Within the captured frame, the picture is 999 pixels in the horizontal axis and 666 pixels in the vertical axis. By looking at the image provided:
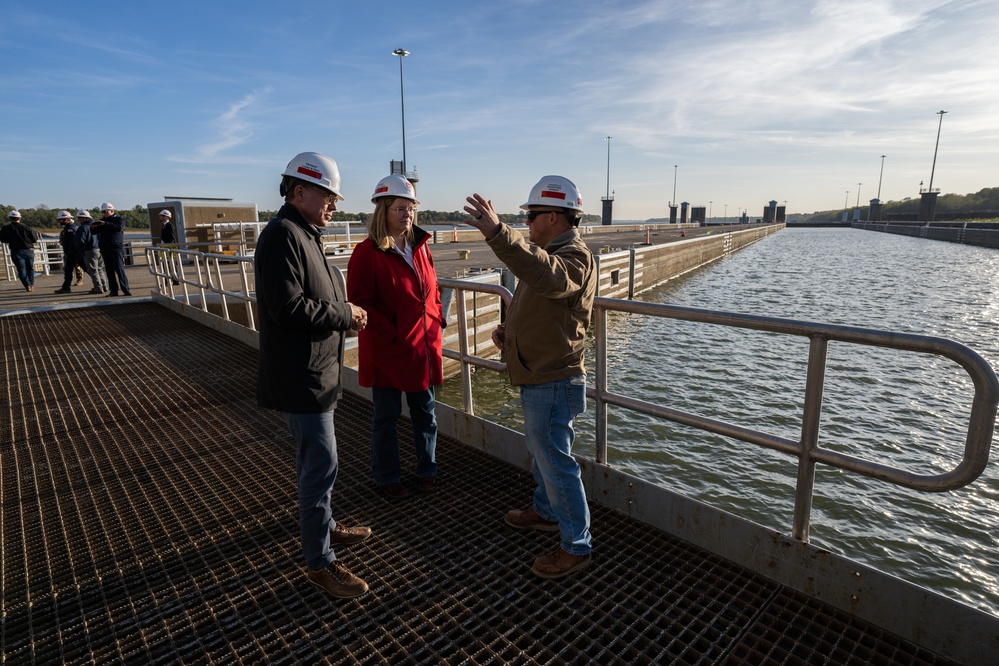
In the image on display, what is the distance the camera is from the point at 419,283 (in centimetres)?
339

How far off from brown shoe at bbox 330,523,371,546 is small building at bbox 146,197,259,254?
19.4 m

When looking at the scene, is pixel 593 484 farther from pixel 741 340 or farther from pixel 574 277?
pixel 741 340

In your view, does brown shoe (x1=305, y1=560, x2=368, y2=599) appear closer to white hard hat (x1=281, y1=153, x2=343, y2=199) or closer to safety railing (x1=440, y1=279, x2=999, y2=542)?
safety railing (x1=440, y1=279, x2=999, y2=542)

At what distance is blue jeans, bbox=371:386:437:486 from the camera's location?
3492 mm

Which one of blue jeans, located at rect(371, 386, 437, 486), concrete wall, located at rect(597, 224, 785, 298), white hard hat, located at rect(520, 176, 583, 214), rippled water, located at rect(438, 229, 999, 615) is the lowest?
rippled water, located at rect(438, 229, 999, 615)

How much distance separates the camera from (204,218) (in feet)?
76.1

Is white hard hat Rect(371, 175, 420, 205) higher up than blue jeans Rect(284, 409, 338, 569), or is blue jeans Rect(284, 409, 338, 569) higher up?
white hard hat Rect(371, 175, 420, 205)

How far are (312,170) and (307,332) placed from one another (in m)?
0.72

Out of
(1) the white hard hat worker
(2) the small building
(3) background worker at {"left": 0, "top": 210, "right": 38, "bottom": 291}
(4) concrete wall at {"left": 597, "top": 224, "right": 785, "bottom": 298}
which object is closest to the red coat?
(1) the white hard hat worker

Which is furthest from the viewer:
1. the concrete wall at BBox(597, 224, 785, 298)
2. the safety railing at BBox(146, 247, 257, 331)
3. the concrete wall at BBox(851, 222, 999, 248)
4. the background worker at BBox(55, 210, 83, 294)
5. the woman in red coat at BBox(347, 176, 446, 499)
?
the concrete wall at BBox(851, 222, 999, 248)

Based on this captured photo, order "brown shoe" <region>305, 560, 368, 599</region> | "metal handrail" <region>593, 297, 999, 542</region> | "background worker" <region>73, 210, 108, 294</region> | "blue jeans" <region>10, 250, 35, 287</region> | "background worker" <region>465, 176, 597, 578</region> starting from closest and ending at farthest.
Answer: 1. "metal handrail" <region>593, 297, 999, 542</region>
2. "background worker" <region>465, 176, 597, 578</region>
3. "brown shoe" <region>305, 560, 368, 599</region>
4. "background worker" <region>73, 210, 108, 294</region>
5. "blue jeans" <region>10, 250, 35, 287</region>

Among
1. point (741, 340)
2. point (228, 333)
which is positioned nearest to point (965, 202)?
point (741, 340)

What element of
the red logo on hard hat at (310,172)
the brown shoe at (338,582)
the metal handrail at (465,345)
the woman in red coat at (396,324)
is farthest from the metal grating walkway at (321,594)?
the red logo on hard hat at (310,172)

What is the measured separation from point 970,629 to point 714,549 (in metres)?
1.02
